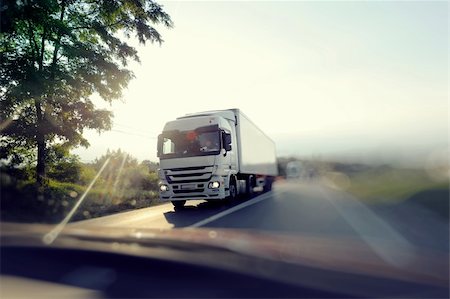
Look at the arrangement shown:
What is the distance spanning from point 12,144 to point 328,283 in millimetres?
16789

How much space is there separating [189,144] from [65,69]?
21.5 ft

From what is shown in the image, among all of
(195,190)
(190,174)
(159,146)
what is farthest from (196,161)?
(159,146)

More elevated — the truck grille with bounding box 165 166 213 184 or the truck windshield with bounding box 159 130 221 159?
the truck windshield with bounding box 159 130 221 159

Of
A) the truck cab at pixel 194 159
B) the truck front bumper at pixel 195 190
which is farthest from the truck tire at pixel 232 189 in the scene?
the truck front bumper at pixel 195 190

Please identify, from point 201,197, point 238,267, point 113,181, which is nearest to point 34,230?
point 238,267

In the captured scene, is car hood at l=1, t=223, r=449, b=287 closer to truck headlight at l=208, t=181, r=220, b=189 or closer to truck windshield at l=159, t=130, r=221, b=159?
truck headlight at l=208, t=181, r=220, b=189

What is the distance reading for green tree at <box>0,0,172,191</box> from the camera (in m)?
14.2

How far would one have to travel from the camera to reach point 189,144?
44.5 ft

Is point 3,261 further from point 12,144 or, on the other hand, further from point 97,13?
point 97,13

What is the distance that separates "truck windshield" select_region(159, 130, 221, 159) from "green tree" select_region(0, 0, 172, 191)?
4596mm

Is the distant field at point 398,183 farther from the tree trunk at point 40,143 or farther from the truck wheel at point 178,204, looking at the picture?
the tree trunk at point 40,143

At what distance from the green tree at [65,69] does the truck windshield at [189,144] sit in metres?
4.60

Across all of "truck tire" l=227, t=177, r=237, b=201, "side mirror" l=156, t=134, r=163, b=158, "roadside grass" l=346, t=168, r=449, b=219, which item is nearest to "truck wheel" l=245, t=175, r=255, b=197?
"truck tire" l=227, t=177, r=237, b=201

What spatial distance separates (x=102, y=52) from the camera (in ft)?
55.3
